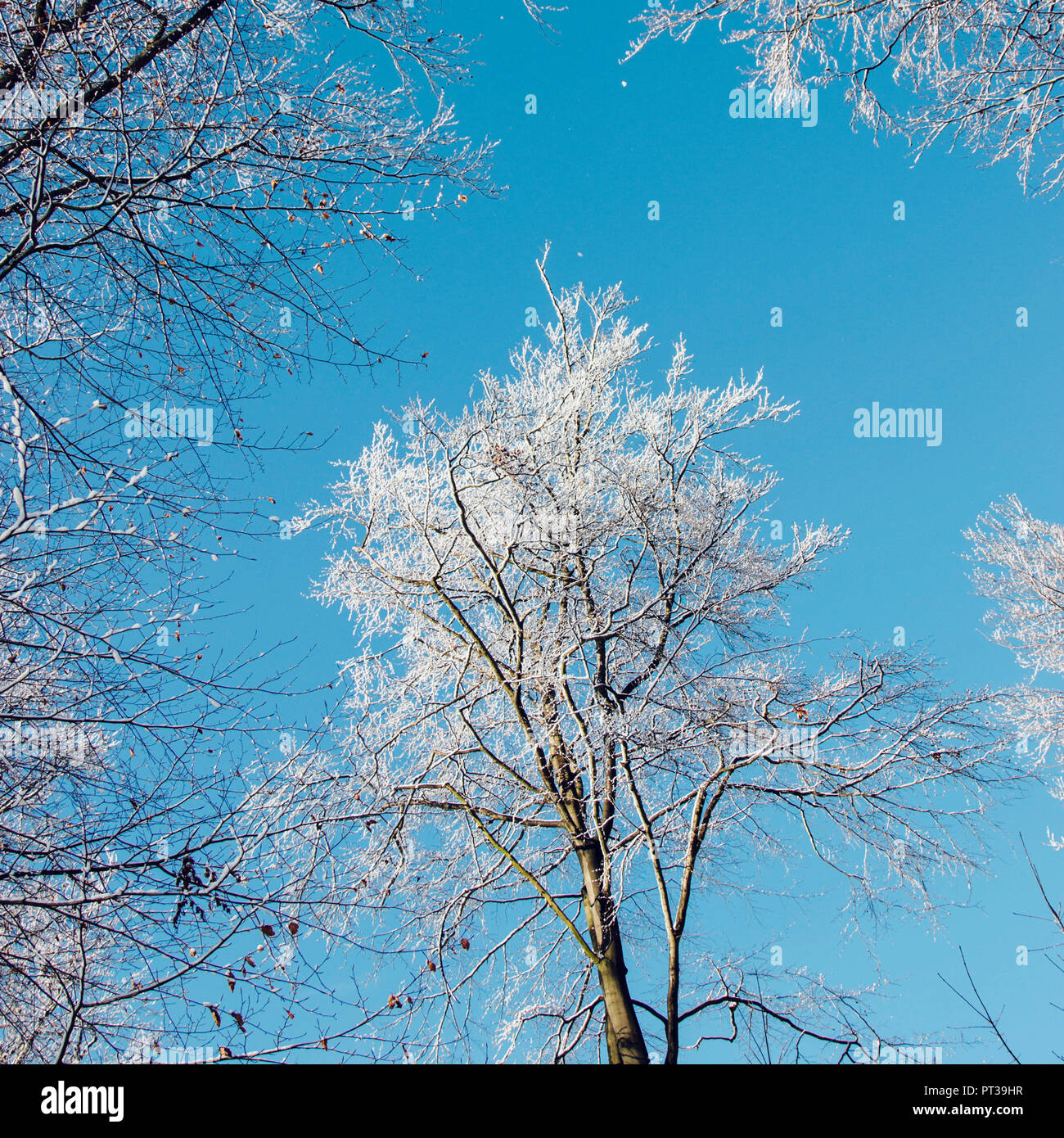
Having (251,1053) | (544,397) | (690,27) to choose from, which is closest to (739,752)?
(544,397)

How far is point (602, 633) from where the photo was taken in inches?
277

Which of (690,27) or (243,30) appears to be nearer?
A: (243,30)

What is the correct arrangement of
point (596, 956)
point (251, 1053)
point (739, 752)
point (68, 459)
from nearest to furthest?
point (251, 1053)
point (68, 459)
point (596, 956)
point (739, 752)

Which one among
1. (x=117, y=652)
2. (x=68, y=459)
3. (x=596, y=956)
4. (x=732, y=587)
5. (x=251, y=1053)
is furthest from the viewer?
(x=732, y=587)

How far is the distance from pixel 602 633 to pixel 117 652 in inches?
163

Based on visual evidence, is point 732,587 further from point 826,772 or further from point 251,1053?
point 251,1053

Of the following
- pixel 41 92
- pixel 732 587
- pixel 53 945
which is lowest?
pixel 53 945

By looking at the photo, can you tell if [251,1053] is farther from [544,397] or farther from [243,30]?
[544,397]

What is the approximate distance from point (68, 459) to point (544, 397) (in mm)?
5170

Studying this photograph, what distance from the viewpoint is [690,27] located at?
21.3 ft

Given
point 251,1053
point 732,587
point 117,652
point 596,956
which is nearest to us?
point 251,1053

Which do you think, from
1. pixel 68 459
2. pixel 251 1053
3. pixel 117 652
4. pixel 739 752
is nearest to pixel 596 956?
pixel 739 752

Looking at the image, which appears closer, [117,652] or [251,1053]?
[251,1053]

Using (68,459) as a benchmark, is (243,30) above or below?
above
